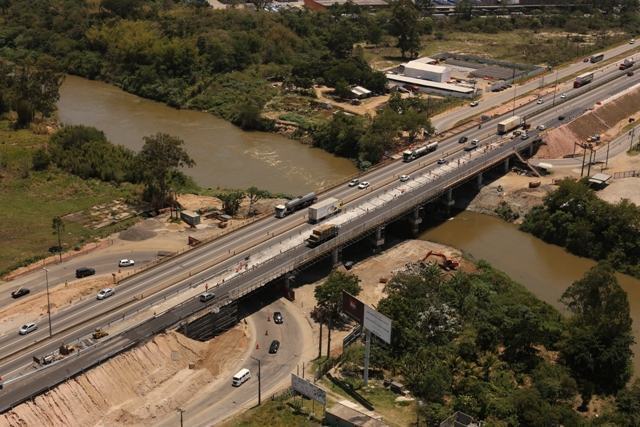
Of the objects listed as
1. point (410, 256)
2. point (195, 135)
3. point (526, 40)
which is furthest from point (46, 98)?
point (526, 40)

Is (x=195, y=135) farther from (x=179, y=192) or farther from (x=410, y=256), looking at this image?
(x=410, y=256)

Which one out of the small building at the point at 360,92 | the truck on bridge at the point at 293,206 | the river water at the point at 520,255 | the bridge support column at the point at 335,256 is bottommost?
the river water at the point at 520,255

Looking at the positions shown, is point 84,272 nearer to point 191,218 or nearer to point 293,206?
point 191,218

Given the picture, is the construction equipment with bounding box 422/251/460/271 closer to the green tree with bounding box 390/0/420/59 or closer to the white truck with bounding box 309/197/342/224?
the white truck with bounding box 309/197/342/224

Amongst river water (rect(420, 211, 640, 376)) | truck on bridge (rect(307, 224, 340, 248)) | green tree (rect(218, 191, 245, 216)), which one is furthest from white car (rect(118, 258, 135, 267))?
river water (rect(420, 211, 640, 376))

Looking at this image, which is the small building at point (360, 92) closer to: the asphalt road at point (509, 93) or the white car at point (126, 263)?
the asphalt road at point (509, 93)

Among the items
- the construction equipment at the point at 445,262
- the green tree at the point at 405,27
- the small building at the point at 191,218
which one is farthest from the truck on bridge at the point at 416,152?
the green tree at the point at 405,27
